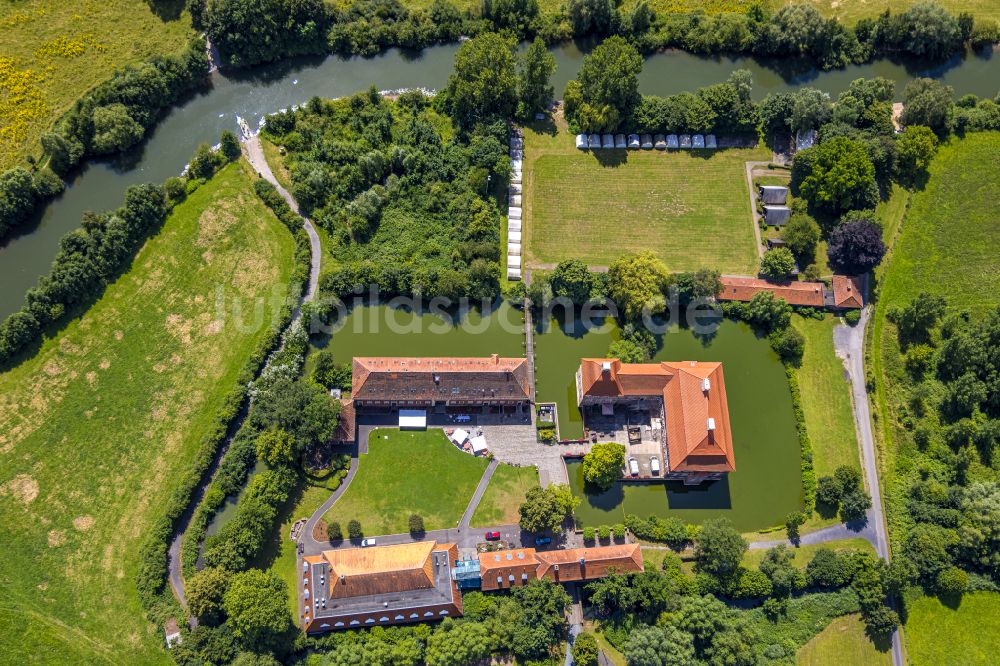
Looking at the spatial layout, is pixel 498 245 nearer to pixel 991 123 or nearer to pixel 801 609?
pixel 801 609

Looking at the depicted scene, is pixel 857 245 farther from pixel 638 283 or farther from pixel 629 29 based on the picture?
pixel 629 29

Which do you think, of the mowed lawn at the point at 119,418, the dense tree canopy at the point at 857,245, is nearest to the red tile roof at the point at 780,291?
the dense tree canopy at the point at 857,245

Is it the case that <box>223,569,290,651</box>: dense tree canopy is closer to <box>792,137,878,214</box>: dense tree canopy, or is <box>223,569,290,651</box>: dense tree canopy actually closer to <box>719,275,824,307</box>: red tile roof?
<box>719,275,824,307</box>: red tile roof

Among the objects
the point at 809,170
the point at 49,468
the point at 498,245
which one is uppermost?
the point at 809,170

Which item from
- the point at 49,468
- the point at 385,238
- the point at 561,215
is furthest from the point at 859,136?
the point at 49,468

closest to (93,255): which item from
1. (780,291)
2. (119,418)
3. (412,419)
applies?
(119,418)
